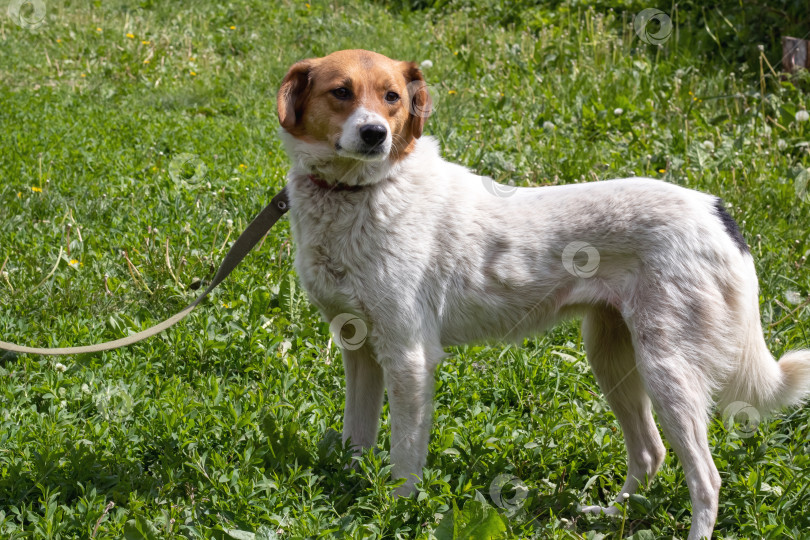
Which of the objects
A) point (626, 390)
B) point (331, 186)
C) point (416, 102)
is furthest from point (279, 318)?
point (626, 390)

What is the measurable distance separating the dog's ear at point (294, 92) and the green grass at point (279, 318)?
1.10 m

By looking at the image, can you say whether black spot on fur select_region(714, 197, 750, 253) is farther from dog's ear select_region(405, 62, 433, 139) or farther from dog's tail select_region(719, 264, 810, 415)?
dog's ear select_region(405, 62, 433, 139)

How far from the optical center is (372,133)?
271 cm

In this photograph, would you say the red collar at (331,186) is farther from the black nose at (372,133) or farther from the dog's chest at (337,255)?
the black nose at (372,133)

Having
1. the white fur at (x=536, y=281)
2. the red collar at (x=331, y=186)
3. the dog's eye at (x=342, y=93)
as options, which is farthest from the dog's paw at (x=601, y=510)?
the dog's eye at (x=342, y=93)

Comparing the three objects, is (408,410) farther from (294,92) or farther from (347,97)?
(294,92)

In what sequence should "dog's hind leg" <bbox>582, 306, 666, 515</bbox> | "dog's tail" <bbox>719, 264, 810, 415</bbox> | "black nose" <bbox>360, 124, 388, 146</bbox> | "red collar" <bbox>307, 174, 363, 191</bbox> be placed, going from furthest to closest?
"dog's hind leg" <bbox>582, 306, 666, 515</bbox>
"red collar" <bbox>307, 174, 363, 191</bbox>
"dog's tail" <bbox>719, 264, 810, 415</bbox>
"black nose" <bbox>360, 124, 388, 146</bbox>

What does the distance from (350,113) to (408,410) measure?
42.1 inches

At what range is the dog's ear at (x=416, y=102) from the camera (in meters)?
3.00

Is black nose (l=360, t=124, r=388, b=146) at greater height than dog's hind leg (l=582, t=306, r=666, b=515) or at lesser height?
greater

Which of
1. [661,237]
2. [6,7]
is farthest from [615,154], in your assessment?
[6,7]

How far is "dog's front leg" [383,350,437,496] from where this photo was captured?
2799 millimetres

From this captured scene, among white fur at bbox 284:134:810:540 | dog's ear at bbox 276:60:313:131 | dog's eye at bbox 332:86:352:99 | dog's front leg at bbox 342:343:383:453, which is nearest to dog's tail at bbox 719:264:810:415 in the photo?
white fur at bbox 284:134:810:540

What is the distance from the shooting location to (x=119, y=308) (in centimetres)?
397
